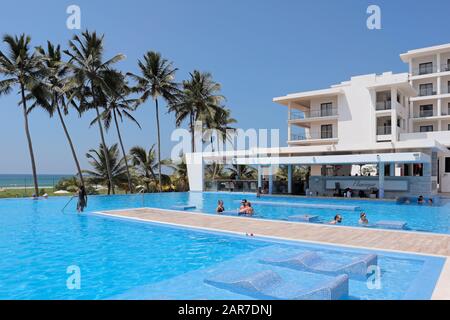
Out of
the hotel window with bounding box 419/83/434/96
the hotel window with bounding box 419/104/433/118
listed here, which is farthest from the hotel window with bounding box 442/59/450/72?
the hotel window with bounding box 419/104/433/118

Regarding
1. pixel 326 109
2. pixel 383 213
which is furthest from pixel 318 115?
pixel 383 213

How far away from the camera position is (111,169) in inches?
1265

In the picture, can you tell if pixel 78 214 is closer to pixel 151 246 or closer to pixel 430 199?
pixel 151 246

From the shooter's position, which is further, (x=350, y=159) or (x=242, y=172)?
(x=242, y=172)

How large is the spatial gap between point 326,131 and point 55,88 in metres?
27.8

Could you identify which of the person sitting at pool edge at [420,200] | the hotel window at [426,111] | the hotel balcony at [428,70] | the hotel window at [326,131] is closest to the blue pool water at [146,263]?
the person sitting at pool edge at [420,200]

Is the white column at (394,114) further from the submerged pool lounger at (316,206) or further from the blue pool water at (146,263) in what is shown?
the blue pool water at (146,263)

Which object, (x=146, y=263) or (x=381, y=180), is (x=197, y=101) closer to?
(x=381, y=180)

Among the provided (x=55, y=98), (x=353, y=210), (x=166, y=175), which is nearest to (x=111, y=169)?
(x=166, y=175)

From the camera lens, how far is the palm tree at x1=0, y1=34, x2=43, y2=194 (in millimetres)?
24031

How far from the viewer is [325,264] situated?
767 cm

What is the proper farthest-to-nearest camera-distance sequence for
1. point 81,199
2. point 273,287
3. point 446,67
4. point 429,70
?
point 429,70 → point 446,67 → point 81,199 → point 273,287

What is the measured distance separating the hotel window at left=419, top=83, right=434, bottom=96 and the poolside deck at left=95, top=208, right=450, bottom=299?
120 ft

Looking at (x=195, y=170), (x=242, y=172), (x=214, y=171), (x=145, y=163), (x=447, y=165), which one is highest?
(x=145, y=163)
